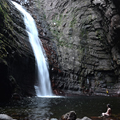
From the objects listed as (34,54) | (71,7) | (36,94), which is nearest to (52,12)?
(71,7)

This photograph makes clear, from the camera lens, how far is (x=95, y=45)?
24.7m

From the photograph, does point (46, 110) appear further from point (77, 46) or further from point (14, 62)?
point (77, 46)

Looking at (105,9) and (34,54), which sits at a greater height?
(105,9)

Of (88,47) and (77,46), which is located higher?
(77,46)

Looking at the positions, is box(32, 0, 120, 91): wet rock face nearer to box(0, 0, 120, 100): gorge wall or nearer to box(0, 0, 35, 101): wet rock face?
box(0, 0, 120, 100): gorge wall

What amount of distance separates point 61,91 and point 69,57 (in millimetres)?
6535

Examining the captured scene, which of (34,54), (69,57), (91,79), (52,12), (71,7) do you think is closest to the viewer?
(34,54)

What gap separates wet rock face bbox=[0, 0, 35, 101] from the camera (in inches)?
474

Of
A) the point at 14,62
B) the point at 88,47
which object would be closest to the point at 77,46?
the point at 88,47

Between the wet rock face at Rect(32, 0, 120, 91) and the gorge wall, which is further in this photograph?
the wet rock face at Rect(32, 0, 120, 91)

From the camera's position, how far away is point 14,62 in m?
15.2

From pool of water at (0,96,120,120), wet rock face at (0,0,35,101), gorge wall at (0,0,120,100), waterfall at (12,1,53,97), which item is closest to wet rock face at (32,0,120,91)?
gorge wall at (0,0,120,100)

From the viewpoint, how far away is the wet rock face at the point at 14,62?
12.0 m

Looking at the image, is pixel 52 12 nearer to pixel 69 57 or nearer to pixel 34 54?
pixel 69 57
